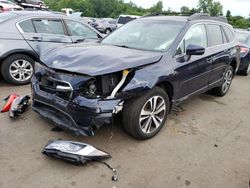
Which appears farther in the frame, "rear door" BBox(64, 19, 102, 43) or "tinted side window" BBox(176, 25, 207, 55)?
"rear door" BBox(64, 19, 102, 43)

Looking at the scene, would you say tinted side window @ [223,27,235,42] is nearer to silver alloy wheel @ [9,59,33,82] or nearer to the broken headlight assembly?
the broken headlight assembly

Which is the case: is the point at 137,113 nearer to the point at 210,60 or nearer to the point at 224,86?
the point at 210,60

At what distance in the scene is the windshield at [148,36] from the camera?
3.92 m

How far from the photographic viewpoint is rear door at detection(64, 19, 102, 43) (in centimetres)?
624

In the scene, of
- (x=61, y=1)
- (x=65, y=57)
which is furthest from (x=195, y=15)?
(x=61, y=1)

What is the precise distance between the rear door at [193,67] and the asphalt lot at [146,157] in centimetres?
58

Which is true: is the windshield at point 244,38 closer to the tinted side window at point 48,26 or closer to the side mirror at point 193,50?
the side mirror at point 193,50

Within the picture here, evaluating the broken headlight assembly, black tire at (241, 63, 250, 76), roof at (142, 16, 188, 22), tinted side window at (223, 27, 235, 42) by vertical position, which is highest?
roof at (142, 16, 188, 22)

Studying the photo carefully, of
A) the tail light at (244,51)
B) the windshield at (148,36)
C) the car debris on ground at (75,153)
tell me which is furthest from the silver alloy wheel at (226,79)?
the car debris on ground at (75,153)

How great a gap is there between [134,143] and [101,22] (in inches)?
1035

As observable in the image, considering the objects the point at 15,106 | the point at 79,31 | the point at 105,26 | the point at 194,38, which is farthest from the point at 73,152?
the point at 105,26

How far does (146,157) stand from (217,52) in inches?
106

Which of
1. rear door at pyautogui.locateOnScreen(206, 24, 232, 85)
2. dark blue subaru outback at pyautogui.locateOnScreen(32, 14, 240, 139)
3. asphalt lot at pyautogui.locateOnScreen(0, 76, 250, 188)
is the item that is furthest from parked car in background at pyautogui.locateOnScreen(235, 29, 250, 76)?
asphalt lot at pyautogui.locateOnScreen(0, 76, 250, 188)

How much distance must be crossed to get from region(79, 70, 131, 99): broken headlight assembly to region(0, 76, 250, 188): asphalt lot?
0.75 metres
